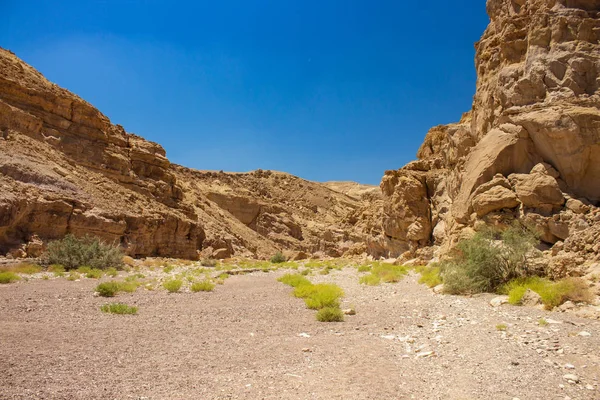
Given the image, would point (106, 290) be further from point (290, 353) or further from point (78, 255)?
point (78, 255)

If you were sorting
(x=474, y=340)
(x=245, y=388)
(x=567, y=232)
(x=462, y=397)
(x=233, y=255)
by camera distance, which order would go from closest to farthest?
1. (x=462, y=397)
2. (x=245, y=388)
3. (x=474, y=340)
4. (x=567, y=232)
5. (x=233, y=255)

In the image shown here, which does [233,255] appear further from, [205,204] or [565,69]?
[565,69]

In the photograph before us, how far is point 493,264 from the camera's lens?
1176 cm

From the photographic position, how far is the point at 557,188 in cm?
1327

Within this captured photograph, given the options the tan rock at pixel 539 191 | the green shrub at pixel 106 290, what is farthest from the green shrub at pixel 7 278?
the tan rock at pixel 539 191

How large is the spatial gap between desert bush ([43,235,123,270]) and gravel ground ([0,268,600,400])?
35.1 feet

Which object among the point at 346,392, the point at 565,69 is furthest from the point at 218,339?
the point at 565,69

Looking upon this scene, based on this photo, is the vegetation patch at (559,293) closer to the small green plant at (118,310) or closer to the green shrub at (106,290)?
the small green plant at (118,310)

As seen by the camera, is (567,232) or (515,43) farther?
(515,43)

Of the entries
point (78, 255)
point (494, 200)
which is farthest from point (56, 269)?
point (494, 200)

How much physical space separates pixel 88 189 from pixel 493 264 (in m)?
28.1

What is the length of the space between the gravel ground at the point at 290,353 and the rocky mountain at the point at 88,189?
16421mm

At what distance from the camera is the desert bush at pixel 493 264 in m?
11.6

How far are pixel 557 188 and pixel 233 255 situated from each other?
112 ft
